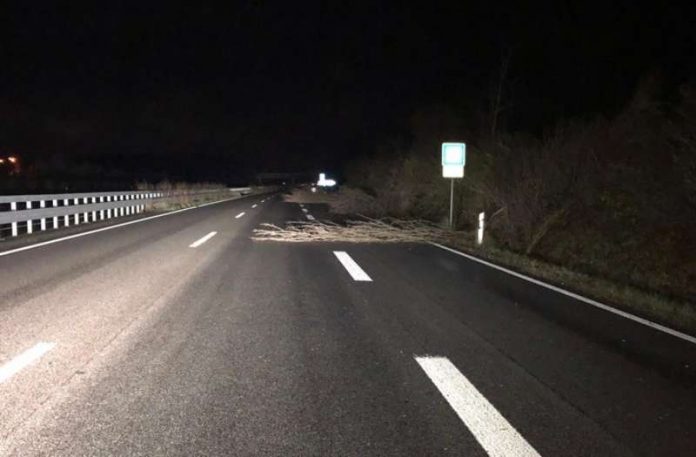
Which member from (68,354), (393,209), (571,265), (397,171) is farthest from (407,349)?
(397,171)

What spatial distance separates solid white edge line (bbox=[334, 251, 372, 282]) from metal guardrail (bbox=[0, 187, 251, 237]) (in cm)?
948

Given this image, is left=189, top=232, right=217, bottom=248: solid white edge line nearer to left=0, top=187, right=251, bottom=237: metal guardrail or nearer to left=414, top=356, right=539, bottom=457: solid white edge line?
left=0, top=187, right=251, bottom=237: metal guardrail

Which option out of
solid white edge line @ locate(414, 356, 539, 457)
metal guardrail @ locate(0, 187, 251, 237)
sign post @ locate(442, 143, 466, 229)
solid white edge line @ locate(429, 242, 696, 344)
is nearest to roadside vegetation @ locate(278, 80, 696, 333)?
solid white edge line @ locate(429, 242, 696, 344)

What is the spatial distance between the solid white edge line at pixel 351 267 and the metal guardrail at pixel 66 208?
948cm

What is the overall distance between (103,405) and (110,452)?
Answer: 76 centimetres

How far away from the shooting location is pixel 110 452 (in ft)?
11.3

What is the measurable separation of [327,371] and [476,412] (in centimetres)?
139

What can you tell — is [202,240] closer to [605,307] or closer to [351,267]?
[351,267]

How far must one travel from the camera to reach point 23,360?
507cm

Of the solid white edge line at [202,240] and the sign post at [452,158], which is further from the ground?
the sign post at [452,158]

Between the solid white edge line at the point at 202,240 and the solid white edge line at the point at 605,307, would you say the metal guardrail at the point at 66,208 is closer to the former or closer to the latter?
the solid white edge line at the point at 202,240

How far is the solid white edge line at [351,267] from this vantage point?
9.94 metres

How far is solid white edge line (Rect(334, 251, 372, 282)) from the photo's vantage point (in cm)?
994

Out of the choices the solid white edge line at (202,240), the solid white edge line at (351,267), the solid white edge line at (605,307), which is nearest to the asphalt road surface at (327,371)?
the solid white edge line at (605,307)
